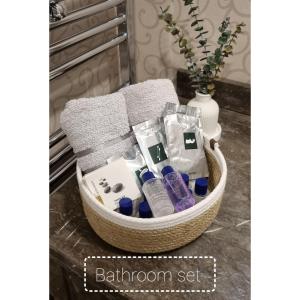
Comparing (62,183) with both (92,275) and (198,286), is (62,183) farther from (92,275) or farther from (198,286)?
(198,286)

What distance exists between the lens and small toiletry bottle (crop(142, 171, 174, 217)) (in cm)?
62

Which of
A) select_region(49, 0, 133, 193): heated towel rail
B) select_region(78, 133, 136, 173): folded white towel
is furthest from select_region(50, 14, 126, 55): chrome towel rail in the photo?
select_region(78, 133, 136, 173): folded white towel

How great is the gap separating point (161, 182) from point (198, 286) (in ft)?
0.65

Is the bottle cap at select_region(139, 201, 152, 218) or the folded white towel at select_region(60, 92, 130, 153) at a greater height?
the folded white towel at select_region(60, 92, 130, 153)

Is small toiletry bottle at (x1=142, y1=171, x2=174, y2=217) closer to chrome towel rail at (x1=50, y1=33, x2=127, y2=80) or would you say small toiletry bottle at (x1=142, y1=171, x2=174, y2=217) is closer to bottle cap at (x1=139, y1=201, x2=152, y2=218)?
bottle cap at (x1=139, y1=201, x2=152, y2=218)

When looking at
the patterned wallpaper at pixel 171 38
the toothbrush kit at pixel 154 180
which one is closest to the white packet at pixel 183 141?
the toothbrush kit at pixel 154 180

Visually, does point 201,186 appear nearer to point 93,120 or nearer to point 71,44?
point 93,120

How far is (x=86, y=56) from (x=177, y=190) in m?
0.40

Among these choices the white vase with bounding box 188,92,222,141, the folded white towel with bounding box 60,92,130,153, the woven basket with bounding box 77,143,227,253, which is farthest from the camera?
the white vase with bounding box 188,92,222,141

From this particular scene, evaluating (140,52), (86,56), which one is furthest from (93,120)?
(140,52)

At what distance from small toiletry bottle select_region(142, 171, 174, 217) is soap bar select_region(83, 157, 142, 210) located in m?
0.02

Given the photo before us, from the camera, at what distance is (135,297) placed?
576 millimetres

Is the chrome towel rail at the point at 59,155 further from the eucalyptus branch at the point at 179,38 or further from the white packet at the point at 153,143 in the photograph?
the eucalyptus branch at the point at 179,38

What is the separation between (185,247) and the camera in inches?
25.8
